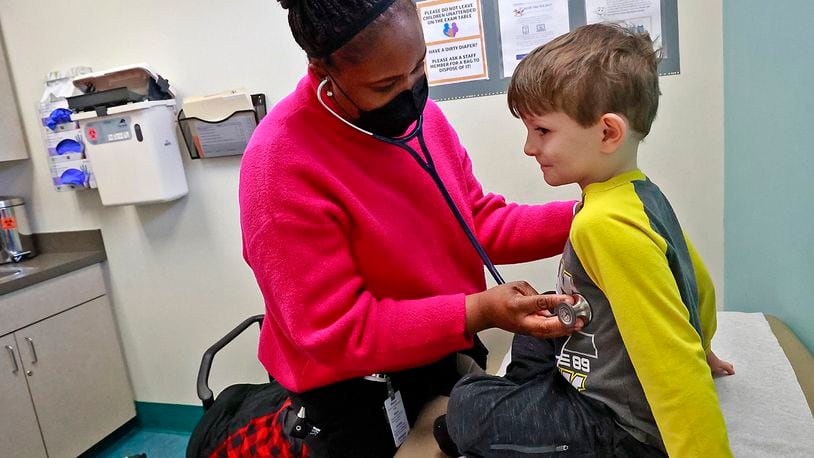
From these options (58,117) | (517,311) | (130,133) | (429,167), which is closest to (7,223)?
(58,117)

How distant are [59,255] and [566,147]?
7.82 feet

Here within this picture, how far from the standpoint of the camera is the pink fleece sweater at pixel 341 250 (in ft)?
2.89

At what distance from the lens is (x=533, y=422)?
2.88 feet

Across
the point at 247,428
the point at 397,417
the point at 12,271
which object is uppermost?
the point at 12,271

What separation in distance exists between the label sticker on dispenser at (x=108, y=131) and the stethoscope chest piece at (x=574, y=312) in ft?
5.79

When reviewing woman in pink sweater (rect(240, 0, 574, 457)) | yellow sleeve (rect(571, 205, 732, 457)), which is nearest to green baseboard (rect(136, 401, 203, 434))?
woman in pink sweater (rect(240, 0, 574, 457))

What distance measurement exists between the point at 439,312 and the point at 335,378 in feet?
0.86

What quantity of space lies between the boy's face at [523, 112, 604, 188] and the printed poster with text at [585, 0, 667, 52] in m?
0.82

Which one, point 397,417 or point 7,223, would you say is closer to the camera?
point 397,417

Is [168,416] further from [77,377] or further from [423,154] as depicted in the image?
[423,154]

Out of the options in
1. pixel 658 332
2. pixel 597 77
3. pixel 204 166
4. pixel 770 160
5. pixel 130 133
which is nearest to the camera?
pixel 658 332

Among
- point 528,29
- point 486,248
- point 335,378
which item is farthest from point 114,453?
point 528,29

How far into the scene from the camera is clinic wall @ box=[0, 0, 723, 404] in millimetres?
1579

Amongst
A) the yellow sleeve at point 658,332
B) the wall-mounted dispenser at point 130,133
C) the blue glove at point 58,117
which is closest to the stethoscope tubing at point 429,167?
the yellow sleeve at point 658,332
